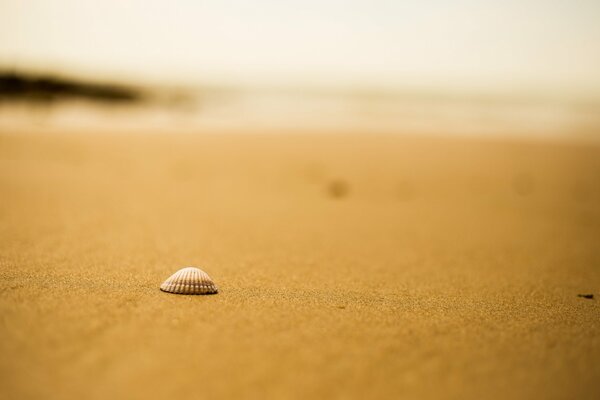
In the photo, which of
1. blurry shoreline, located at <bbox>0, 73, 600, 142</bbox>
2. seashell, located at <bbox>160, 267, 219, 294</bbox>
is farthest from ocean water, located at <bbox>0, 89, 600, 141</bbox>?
seashell, located at <bbox>160, 267, 219, 294</bbox>

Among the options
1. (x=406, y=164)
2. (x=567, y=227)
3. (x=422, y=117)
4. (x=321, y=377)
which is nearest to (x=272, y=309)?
(x=321, y=377)

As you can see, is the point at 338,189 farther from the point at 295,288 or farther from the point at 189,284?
the point at 189,284

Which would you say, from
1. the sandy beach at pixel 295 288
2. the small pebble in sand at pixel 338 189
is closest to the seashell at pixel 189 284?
the sandy beach at pixel 295 288

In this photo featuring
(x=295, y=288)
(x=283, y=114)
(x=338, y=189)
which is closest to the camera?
(x=295, y=288)

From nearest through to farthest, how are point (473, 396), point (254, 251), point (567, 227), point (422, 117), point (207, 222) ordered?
point (473, 396) < point (254, 251) < point (207, 222) < point (567, 227) < point (422, 117)

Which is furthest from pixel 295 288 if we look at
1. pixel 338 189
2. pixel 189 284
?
pixel 338 189

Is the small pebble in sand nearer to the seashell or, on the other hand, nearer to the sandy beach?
the sandy beach

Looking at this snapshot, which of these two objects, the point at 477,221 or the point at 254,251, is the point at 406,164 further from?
the point at 254,251
